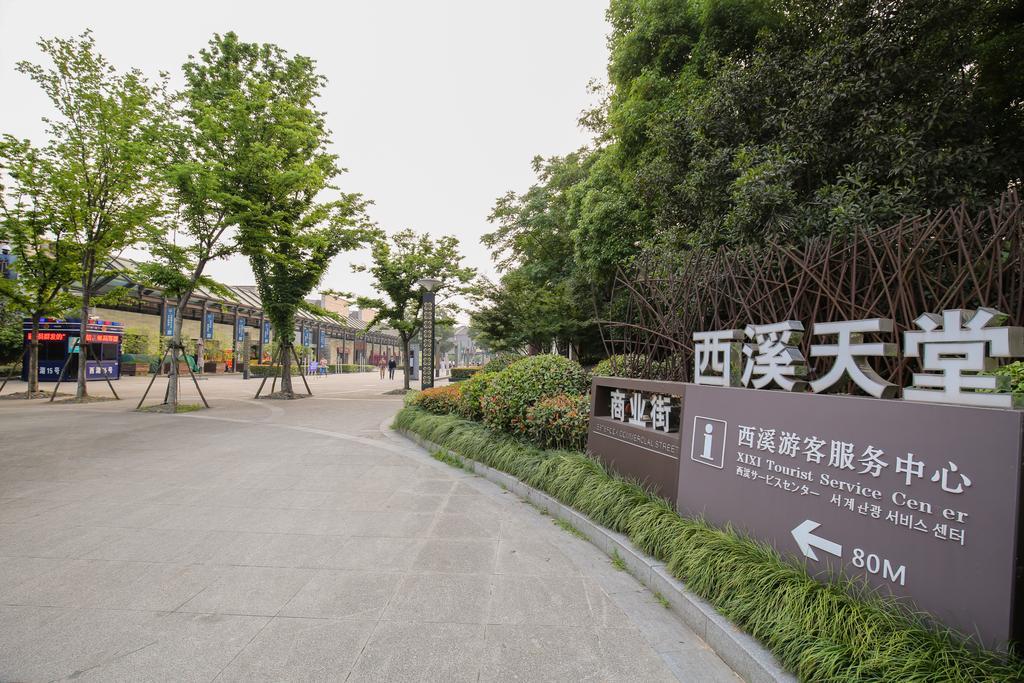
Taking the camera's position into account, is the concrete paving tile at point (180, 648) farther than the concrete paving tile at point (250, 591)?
No

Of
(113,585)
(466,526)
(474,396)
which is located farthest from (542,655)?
(474,396)

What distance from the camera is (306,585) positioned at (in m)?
3.69

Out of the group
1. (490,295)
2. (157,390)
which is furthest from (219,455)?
(157,390)

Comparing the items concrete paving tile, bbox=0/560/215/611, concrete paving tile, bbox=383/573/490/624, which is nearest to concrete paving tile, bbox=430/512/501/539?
concrete paving tile, bbox=383/573/490/624

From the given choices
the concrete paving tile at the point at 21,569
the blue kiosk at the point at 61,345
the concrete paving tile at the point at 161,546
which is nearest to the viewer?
the concrete paving tile at the point at 21,569

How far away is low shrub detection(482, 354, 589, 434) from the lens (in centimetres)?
707

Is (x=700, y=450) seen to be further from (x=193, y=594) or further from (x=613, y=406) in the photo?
(x=193, y=594)

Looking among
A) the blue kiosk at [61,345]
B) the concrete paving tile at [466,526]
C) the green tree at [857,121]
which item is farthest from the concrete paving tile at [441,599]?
the blue kiosk at [61,345]

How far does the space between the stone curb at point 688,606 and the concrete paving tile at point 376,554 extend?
154 cm

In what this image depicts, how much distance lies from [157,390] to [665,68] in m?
20.9

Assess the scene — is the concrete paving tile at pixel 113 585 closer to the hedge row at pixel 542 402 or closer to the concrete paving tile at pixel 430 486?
the concrete paving tile at pixel 430 486

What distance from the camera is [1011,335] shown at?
2.43 meters

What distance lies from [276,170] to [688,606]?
15.5m

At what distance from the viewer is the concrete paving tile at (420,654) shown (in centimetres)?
264
